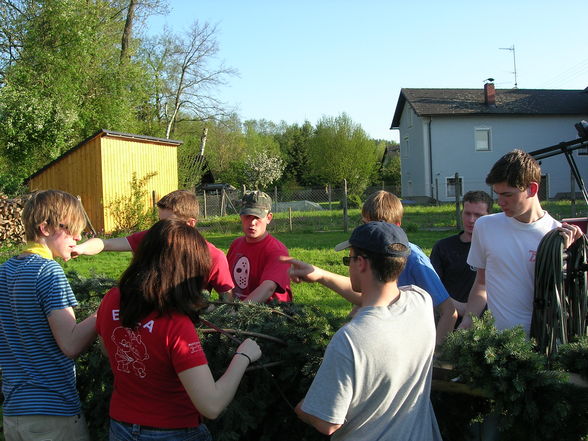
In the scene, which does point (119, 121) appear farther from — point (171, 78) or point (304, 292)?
point (304, 292)

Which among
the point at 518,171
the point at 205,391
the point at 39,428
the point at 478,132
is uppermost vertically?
the point at 478,132

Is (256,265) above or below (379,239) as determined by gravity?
below

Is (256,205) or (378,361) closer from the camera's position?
(378,361)

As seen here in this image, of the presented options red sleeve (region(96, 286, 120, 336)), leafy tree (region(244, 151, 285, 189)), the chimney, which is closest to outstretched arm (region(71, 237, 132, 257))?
red sleeve (region(96, 286, 120, 336))

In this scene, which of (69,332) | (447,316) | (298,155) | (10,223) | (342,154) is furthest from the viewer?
(298,155)

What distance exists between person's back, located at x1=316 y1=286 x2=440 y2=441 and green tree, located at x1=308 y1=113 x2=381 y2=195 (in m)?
49.7

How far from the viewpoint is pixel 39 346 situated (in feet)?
7.70

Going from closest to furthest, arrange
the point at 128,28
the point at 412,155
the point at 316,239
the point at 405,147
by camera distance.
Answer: the point at 316,239 → the point at 128,28 → the point at 412,155 → the point at 405,147

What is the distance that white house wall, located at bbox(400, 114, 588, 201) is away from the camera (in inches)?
1463

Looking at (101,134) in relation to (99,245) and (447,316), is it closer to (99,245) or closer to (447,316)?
(99,245)

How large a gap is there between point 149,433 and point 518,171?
205cm

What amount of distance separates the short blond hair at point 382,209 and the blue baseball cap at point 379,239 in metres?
0.99

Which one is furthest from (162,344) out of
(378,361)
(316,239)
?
(316,239)

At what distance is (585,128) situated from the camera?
3498 mm
